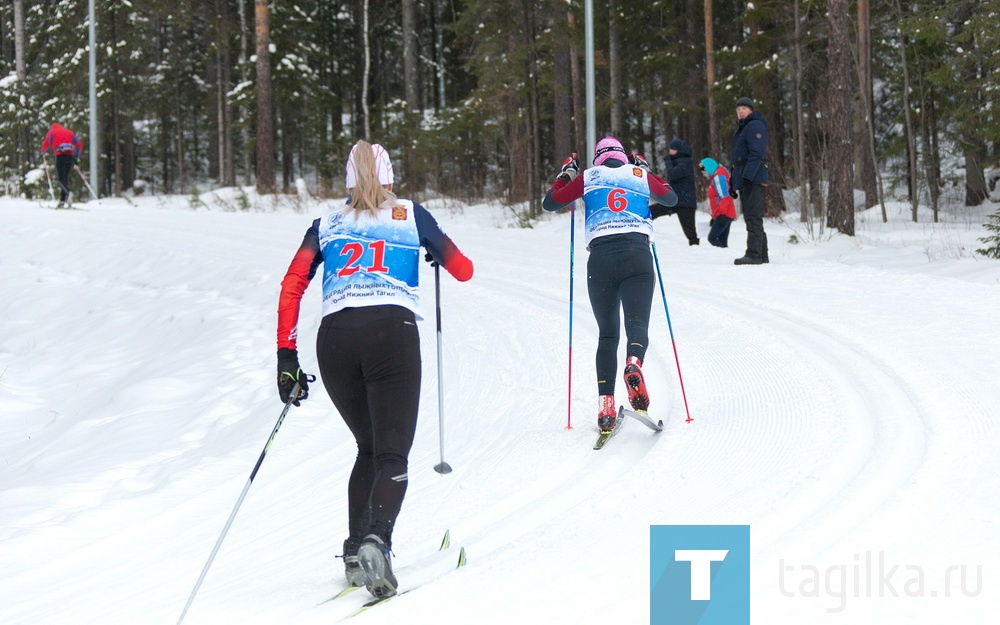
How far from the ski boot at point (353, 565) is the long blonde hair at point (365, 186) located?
144cm

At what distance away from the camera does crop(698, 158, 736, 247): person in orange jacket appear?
13258 mm

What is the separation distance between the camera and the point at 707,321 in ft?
29.4

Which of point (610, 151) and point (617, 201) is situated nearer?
point (617, 201)

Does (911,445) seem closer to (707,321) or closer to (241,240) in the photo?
(707,321)

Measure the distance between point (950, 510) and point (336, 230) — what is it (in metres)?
3.08

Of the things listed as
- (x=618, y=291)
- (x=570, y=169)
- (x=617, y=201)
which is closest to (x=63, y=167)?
(x=570, y=169)

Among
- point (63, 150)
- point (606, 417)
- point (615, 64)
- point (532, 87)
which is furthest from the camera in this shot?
point (615, 64)

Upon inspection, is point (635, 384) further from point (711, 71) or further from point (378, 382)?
point (711, 71)

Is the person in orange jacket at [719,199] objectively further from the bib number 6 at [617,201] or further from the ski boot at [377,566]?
the ski boot at [377,566]

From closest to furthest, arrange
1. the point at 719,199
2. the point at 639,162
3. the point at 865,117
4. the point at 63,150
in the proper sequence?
the point at 639,162
the point at 719,199
the point at 63,150
the point at 865,117

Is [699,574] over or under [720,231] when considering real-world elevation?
under

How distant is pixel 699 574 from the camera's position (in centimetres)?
386

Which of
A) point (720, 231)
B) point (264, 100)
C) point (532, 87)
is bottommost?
A: point (720, 231)

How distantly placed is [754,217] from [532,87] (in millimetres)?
9494
